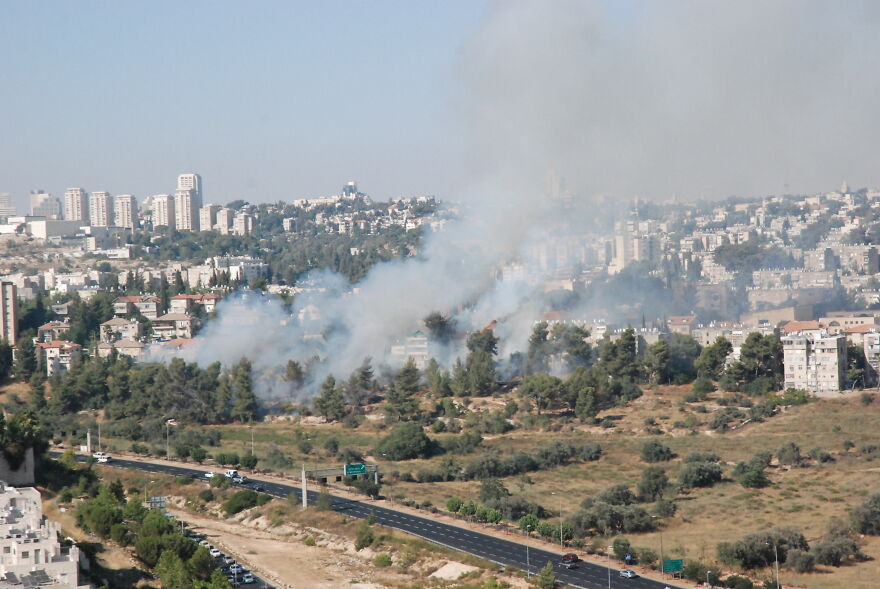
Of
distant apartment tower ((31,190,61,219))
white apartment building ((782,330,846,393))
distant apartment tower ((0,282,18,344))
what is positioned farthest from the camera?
distant apartment tower ((31,190,61,219))

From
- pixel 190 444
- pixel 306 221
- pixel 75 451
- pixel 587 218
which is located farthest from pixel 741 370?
pixel 306 221

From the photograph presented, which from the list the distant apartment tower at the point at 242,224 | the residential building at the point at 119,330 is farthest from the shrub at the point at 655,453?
the distant apartment tower at the point at 242,224

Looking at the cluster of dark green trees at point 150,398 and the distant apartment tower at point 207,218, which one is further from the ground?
the distant apartment tower at point 207,218

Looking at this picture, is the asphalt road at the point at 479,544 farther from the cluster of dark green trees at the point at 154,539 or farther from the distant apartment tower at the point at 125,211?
the distant apartment tower at the point at 125,211

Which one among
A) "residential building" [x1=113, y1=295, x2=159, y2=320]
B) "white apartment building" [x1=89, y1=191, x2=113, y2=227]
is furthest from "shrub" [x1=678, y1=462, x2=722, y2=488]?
"white apartment building" [x1=89, y1=191, x2=113, y2=227]

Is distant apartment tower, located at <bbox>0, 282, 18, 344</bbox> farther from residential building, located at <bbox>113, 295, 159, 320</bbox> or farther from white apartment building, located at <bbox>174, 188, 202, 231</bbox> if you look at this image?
white apartment building, located at <bbox>174, 188, 202, 231</bbox>
